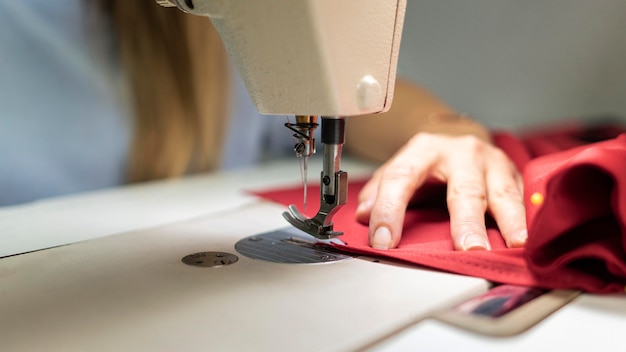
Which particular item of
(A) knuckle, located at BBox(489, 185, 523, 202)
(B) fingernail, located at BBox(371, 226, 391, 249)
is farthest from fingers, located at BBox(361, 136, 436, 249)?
(A) knuckle, located at BBox(489, 185, 523, 202)

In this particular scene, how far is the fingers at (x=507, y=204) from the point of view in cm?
72

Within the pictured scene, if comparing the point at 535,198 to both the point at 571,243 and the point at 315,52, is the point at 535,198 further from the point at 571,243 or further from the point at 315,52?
the point at 315,52

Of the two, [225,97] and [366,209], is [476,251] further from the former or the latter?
[225,97]

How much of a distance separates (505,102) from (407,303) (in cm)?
162

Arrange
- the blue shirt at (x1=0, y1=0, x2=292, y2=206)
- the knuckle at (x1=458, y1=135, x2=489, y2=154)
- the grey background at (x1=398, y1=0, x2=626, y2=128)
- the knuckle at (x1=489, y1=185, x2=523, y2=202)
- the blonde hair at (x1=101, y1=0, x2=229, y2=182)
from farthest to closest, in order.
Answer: the grey background at (x1=398, y1=0, x2=626, y2=128), the blonde hair at (x1=101, y1=0, x2=229, y2=182), the blue shirt at (x1=0, y1=0, x2=292, y2=206), the knuckle at (x1=458, y1=135, x2=489, y2=154), the knuckle at (x1=489, y1=185, x2=523, y2=202)

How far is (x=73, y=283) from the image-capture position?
2.06 feet

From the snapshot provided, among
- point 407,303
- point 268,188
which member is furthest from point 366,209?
point 268,188

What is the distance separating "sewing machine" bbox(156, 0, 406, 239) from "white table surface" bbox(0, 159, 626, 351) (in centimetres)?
16

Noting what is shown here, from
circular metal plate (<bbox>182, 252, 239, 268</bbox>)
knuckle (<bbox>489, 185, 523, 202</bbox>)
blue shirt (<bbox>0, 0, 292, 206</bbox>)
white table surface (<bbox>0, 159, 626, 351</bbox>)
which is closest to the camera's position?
white table surface (<bbox>0, 159, 626, 351</bbox>)

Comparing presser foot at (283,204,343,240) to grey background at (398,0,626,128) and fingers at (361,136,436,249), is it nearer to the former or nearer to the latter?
fingers at (361,136,436,249)

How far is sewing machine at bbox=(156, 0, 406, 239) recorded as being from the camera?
1.89 feet

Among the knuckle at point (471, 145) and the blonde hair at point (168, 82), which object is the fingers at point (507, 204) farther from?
the blonde hair at point (168, 82)

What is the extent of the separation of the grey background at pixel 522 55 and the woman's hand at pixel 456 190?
108 centimetres

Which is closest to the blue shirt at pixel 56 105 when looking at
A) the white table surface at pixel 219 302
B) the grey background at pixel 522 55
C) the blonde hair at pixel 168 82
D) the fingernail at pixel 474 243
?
the blonde hair at pixel 168 82
